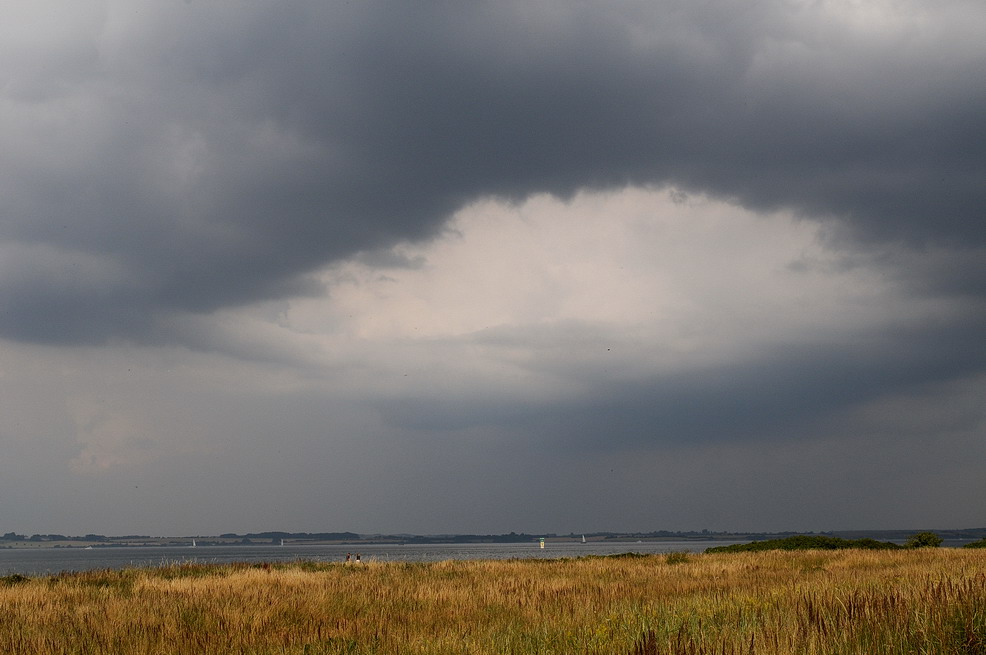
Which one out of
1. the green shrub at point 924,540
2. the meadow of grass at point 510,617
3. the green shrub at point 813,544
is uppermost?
the meadow of grass at point 510,617

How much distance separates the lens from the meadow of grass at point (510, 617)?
726 centimetres

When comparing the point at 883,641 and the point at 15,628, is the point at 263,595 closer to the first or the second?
the point at 15,628

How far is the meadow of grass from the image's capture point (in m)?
7.26

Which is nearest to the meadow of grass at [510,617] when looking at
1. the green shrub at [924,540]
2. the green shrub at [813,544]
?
the green shrub at [813,544]

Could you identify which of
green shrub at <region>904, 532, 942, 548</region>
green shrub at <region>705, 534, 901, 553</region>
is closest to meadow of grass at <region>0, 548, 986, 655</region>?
green shrub at <region>705, 534, 901, 553</region>

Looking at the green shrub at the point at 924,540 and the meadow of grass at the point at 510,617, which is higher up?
the meadow of grass at the point at 510,617

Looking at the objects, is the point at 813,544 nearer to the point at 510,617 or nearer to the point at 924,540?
the point at 924,540

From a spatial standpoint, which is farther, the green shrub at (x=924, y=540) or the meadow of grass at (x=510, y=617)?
the green shrub at (x=924, y=540)

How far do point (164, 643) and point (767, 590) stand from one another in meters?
9.99

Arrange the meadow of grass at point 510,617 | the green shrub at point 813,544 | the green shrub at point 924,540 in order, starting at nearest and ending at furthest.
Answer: the meadow of grass at point 510,617 → the green shrub at point 813,544 → the green shrub at point 924,540

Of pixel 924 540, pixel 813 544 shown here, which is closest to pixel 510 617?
pixel 813 544

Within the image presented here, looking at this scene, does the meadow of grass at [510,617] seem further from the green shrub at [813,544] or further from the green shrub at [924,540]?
the green shrub at [924,540]

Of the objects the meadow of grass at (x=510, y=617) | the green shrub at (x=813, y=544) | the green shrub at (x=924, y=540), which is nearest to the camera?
the meadow of grass at (x=510, y=617)

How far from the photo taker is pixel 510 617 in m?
11.3
